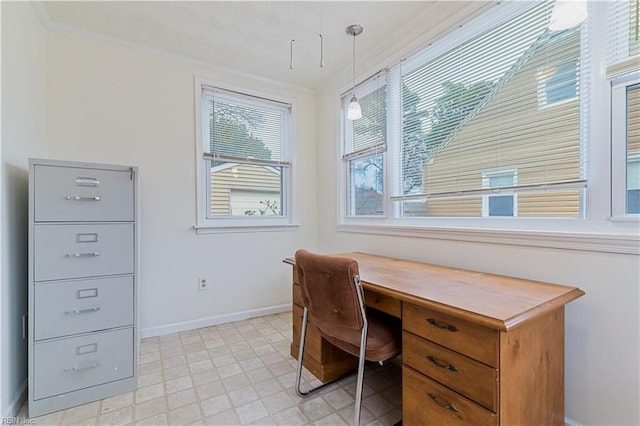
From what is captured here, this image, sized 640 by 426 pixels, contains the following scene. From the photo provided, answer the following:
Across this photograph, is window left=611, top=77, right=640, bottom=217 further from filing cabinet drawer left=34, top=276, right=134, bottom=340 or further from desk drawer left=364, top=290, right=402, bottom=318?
filing cabinet drawer left=34, top=276, right=134, bottom=340

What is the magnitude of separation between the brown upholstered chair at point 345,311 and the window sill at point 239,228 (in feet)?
5.07

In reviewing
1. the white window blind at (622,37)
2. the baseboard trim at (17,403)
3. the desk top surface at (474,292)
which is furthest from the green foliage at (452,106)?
the baseboard trim at (17,403)

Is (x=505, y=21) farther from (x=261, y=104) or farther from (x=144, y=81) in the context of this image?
(x=144, y=81)

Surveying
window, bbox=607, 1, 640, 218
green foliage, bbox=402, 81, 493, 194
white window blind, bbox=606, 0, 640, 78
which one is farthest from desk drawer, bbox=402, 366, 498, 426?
white window blind, bbox=606, 0, 640, 78

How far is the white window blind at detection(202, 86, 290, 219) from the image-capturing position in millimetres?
2867

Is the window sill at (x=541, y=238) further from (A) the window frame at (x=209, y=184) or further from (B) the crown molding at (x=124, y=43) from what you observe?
(B) the crown molding at (x=124, y=43)

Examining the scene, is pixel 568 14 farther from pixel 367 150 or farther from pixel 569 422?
pixel 569 422

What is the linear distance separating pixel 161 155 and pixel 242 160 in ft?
2.41

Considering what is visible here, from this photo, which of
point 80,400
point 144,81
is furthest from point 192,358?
point 144,81

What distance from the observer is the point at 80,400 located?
1.66 meters

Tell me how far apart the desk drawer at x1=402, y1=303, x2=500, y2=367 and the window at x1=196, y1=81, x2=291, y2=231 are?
2123 millimetres

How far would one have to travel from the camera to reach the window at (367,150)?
2568 millimetres

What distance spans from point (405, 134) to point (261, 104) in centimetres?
160

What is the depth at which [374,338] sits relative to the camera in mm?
1449
